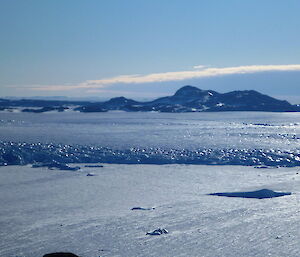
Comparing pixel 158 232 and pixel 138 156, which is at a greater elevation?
pixel 138 156

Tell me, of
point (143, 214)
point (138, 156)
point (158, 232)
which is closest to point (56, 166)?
point (138, 156)

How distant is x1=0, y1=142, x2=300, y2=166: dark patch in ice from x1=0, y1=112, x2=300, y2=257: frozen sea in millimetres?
38

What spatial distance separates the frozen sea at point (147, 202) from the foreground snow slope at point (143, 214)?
0.06 feet

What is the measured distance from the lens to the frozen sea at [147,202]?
7406mm

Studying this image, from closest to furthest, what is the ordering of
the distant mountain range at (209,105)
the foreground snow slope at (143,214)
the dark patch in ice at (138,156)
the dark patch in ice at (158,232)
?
the foreground snow slope at (143,214)
the dark patch in ice at (158,232)
the dark patch in ice at (138,156)
the distant mountain range at (209,105)

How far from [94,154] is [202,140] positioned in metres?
7.01

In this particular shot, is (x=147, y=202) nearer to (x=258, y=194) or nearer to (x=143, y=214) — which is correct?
(x=143, y=214)

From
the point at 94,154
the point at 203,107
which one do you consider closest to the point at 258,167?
the point at 94,154

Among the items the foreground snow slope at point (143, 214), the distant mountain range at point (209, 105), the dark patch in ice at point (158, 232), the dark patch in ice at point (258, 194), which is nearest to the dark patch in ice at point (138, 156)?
the foreground snow slope at point (143, 214)

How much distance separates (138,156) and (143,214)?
785cm

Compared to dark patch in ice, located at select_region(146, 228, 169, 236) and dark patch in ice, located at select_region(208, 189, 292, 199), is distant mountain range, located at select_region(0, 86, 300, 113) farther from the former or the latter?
dark patch in ice, located at select_region(146, 228, 169, 236)

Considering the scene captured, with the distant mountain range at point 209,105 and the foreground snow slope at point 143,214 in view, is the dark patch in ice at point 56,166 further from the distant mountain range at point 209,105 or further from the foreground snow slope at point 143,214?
the distant mountain range at point 209,105

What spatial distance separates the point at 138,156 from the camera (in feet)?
56.0

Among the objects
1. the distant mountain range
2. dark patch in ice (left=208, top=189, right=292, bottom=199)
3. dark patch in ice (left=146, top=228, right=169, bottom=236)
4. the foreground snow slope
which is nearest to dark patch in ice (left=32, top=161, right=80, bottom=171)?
the foreground snow slope
